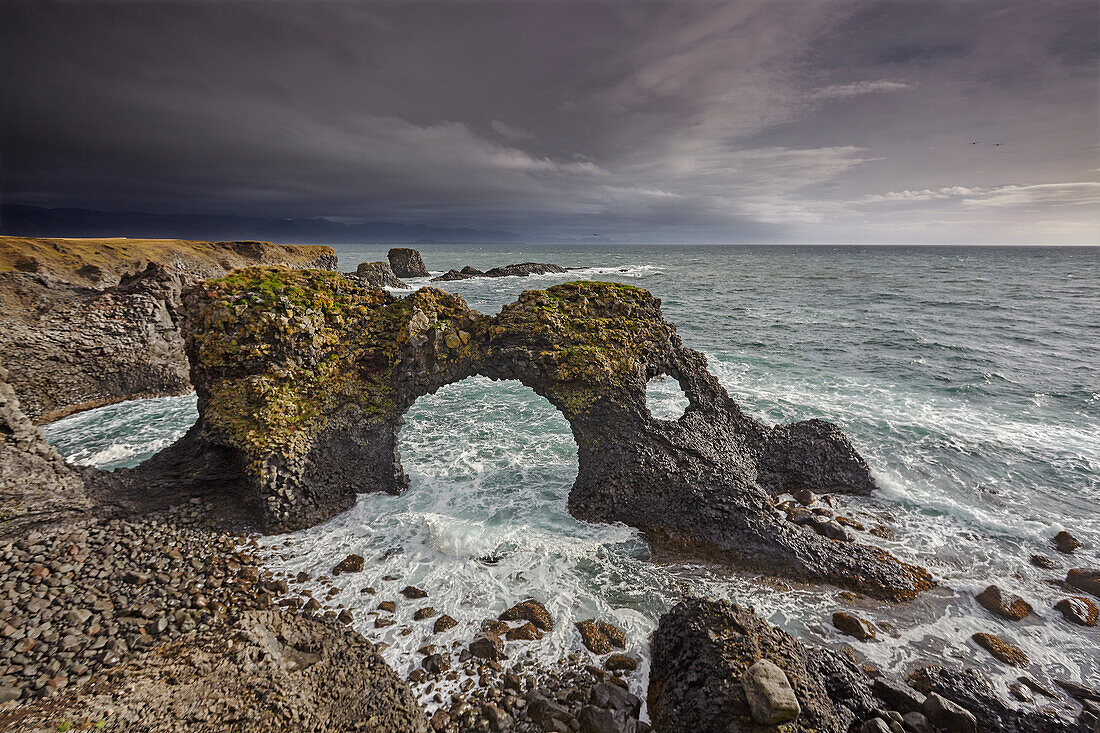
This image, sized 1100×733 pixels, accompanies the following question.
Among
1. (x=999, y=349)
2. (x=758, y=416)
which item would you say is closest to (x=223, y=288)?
(x=758, y=416)

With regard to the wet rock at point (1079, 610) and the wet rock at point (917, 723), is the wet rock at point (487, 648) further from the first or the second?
the wet rock at point (1079, 610)

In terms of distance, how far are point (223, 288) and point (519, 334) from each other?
Answer: 10456 mm

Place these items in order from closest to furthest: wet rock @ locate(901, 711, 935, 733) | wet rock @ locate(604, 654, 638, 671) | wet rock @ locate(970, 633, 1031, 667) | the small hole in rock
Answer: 1. wet rock @ locate(901, 711, 935, 733)
2. wet rock @ locate(604, 654, 638, 671)
3. wet rock @ locate(970, 633, 1031, 667)
4. the small hole in rock

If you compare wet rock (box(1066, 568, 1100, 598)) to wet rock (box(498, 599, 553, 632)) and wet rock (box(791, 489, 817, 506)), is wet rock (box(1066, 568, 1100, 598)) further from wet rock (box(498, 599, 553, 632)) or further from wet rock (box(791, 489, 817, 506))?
wet rock (box(498, 599, 553, 632))

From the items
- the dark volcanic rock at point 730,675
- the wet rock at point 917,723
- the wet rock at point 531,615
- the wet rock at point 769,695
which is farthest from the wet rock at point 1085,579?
the wet rock at point 531,615

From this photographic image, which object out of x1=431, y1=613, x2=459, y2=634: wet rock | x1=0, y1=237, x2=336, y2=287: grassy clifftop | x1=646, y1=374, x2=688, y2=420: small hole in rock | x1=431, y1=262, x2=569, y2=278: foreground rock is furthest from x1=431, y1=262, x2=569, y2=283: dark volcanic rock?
x1=431, y1=613, x2=459, y2=634: wet rock

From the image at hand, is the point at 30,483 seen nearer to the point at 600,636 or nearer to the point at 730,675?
the point at 600,636

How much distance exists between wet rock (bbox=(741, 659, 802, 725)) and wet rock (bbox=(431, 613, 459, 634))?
22.7ft

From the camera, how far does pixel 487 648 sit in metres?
10.2

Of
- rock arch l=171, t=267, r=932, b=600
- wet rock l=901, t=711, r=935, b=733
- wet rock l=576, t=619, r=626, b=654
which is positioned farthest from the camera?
rock arch l=171, t=267, r=932, b=600

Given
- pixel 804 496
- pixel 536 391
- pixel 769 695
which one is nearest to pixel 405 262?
pixel 536 391

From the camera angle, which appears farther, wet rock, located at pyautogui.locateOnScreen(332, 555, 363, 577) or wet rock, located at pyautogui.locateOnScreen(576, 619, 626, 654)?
wet rock, located at pyautogui.locateOnScreen(332, 555, 363, 577)

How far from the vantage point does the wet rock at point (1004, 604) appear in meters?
12.2

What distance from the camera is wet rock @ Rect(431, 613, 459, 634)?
35.6 feet
